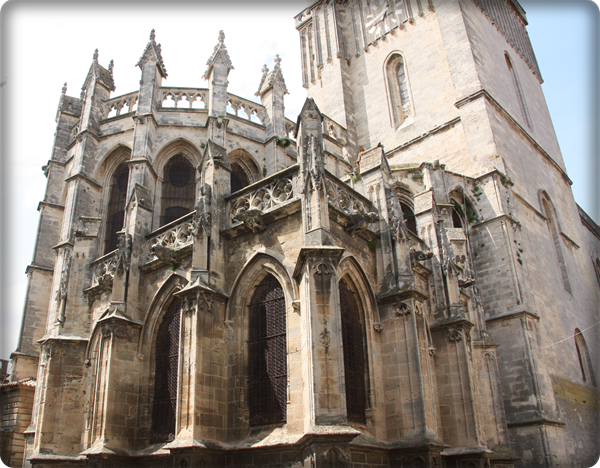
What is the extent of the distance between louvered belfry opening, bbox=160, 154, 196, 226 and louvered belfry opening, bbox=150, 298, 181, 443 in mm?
6112

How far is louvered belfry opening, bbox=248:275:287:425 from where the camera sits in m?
10.3

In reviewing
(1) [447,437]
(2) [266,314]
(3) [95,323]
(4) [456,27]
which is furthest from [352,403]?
(4) [456,27]

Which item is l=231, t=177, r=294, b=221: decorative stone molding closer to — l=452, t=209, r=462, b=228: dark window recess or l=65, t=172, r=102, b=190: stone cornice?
l=65, t=172, r=102, b=190: stone cornice

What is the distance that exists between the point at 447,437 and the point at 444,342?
2186mm

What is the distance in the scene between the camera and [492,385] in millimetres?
15047

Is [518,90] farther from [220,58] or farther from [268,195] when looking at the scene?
[268,195]

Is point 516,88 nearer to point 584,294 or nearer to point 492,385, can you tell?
point 584,294

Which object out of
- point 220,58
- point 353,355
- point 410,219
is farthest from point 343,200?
point 220,58

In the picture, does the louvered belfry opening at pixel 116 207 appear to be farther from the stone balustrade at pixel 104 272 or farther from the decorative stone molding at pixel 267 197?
the decorative stone molding at pixel 267 197

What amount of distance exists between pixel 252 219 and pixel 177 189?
8.56m

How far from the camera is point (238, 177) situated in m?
20.3

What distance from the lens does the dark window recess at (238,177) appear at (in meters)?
20.1

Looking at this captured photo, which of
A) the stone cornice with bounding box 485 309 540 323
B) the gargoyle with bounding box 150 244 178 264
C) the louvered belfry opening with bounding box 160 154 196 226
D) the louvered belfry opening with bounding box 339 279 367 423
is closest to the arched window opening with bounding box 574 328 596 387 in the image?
the stone cornice with bounding box 485 309 540 323

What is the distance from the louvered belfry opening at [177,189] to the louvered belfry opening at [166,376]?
20.1ft
